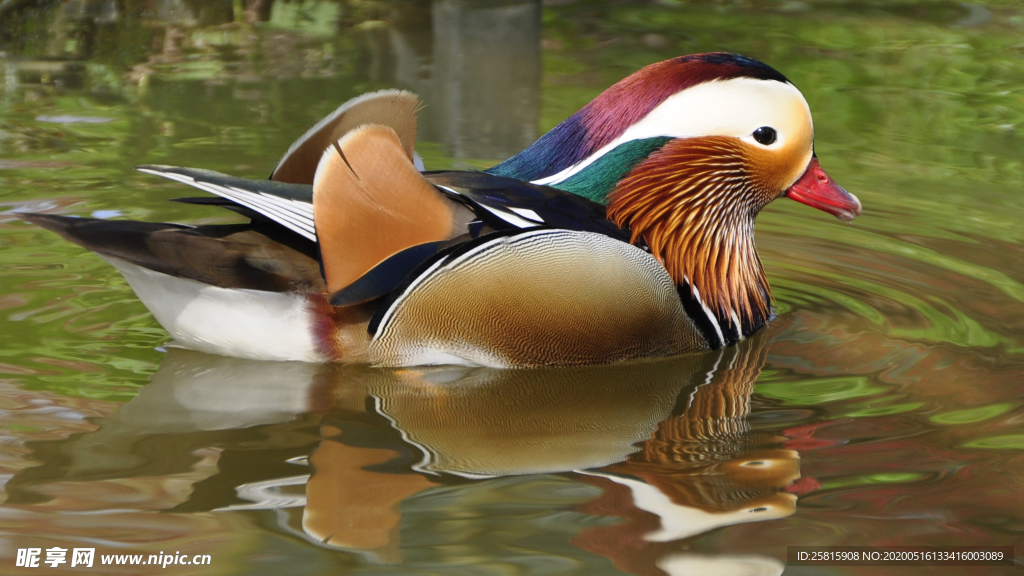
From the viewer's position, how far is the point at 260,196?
345 centimetres

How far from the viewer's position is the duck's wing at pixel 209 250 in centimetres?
341

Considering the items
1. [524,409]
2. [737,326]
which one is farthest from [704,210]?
[524,409]

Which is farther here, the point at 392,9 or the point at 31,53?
the point at 392,9

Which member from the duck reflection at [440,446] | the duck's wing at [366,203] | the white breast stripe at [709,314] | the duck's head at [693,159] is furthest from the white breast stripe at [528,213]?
the white breast stripe at [709,314]

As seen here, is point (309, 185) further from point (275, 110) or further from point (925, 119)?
point (925, 119)

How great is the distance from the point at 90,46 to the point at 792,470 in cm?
676

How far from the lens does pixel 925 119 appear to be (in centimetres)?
711

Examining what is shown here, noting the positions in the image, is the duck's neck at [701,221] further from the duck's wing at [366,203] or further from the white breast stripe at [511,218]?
the duck's wing at [366,203]

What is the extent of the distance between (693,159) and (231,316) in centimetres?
162

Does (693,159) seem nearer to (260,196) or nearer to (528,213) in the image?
(528,213)

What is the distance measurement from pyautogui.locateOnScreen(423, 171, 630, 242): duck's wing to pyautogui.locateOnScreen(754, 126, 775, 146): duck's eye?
60cm

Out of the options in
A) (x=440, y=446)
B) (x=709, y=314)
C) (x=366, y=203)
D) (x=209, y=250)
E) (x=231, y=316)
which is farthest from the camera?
(x=709, y=314)

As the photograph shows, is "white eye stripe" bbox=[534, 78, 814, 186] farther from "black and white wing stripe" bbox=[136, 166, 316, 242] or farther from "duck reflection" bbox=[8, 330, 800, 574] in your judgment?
"black and white wing stripe" bbox=[136, 166, 316, 242]

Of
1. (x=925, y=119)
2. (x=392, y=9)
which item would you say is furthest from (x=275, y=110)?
(x=925, y=119)
